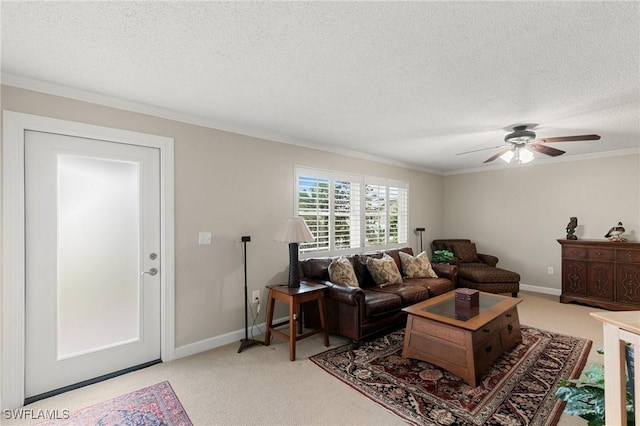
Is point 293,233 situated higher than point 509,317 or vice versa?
point 293,233

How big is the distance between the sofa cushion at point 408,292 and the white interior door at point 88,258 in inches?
106

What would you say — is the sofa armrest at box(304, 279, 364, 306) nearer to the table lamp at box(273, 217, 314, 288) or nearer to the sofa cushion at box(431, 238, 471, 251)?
the table lamp at box(273, 217, 314, 288)

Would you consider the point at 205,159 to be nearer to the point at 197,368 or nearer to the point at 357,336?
the point at 197,368

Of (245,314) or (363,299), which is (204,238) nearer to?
(245,314)

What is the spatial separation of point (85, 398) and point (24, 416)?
0.35m

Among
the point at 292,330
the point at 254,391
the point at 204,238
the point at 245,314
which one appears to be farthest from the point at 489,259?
the point at 204,238

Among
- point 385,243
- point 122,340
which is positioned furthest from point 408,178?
point 122,340

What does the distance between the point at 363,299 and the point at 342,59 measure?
7.77 ft

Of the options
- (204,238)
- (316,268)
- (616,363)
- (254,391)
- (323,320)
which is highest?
(204,238)

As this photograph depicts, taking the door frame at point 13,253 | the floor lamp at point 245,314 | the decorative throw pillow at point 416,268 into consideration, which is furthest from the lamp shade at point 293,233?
the door frame at point 13,253

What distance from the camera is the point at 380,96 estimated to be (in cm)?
269

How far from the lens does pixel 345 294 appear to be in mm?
3338

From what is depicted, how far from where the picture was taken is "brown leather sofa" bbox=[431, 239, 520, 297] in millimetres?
5066

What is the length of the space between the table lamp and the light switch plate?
732 mm
